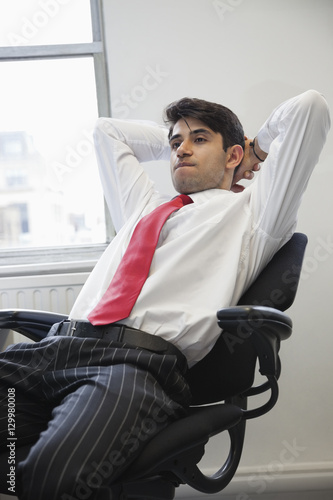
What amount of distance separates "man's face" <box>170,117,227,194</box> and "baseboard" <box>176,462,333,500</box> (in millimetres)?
1198

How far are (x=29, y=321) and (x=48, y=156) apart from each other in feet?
3.61

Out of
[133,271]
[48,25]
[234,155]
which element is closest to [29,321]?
[133,271]

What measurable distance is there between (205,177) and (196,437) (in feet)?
2.67

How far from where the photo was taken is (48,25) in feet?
7.70

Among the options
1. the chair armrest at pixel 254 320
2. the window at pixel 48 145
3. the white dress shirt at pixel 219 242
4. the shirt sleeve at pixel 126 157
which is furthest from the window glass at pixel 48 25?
the chair armrest at pixel 254 320

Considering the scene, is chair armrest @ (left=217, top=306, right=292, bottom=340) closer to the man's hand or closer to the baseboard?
the man's hand

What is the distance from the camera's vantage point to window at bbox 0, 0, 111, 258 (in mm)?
2373

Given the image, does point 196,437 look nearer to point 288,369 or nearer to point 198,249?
point 198,249

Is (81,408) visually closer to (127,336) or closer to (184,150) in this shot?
(127,336)

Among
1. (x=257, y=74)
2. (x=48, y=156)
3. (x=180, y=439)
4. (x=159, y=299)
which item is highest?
(x=257, y=74)

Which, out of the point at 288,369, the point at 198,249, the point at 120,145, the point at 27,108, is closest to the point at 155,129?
the point at 120,145

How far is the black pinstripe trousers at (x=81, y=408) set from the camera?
35.4 inches

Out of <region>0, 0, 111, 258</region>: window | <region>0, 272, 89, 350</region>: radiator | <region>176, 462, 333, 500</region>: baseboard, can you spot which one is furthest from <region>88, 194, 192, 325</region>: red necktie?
<region>176, 462, 333, 500</region>: baseboard

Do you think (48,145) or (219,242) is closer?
(219,242)
